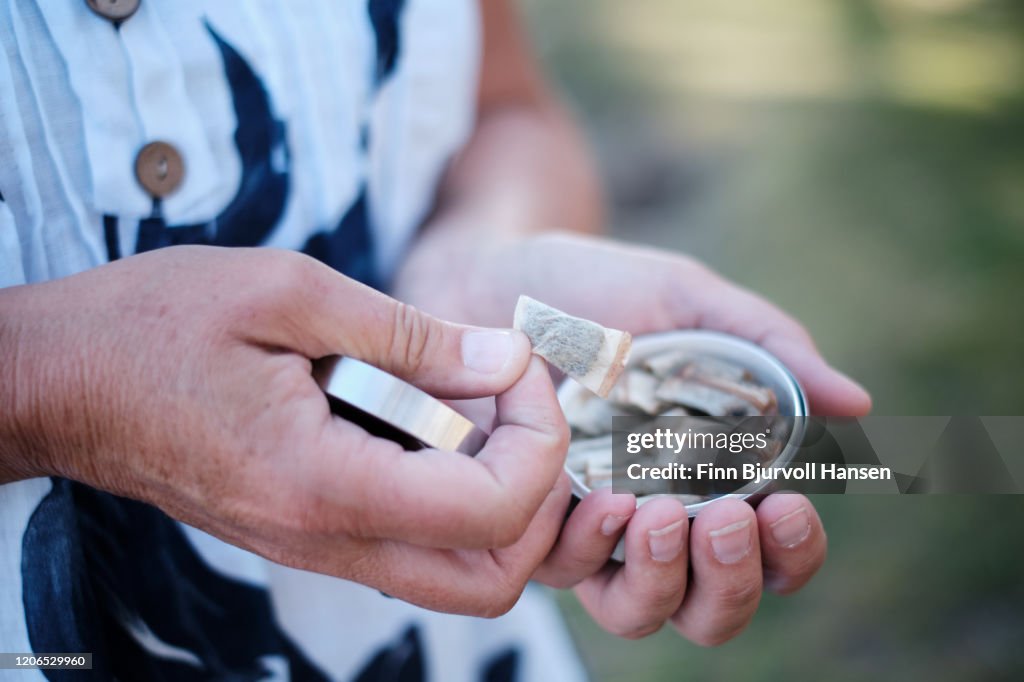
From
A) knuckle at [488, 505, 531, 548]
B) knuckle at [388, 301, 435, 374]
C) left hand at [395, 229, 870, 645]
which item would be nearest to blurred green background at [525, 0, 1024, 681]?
left hand at [395, 229, 870, 645]

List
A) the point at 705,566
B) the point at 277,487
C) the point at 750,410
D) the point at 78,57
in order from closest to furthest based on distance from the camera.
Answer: the point at 277,487 → the point at 78,57 → the point at 705,566 → the point at 750,410

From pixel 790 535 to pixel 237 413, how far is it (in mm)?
714

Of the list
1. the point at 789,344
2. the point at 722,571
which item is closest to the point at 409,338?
the point at 722,571

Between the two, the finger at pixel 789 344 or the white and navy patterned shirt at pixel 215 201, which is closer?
the white and navy patterned shirt at pixel 215 201

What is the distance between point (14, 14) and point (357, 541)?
719 mm

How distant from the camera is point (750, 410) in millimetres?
1178

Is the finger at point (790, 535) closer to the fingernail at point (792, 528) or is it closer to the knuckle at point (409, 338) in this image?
the fingernail at point (792, 528)

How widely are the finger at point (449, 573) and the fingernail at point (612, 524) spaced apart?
0.30 ft

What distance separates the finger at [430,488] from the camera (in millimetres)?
848

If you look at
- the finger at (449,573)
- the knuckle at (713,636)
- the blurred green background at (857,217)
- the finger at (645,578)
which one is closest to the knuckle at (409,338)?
the finger at (449,573)

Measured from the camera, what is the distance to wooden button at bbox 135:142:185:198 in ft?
3.37

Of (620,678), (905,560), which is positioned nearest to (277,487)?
(620,678)

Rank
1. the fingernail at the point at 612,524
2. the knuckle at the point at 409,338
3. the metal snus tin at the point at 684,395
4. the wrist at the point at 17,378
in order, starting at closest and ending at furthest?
the wrist at the point at 17,378, the knuckle at the point at 409,338, the fingernail at the point at 612,524, the metal snus tin at the point at 684,395

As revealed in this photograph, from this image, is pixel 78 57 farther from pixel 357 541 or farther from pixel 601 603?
pixel 601 603
